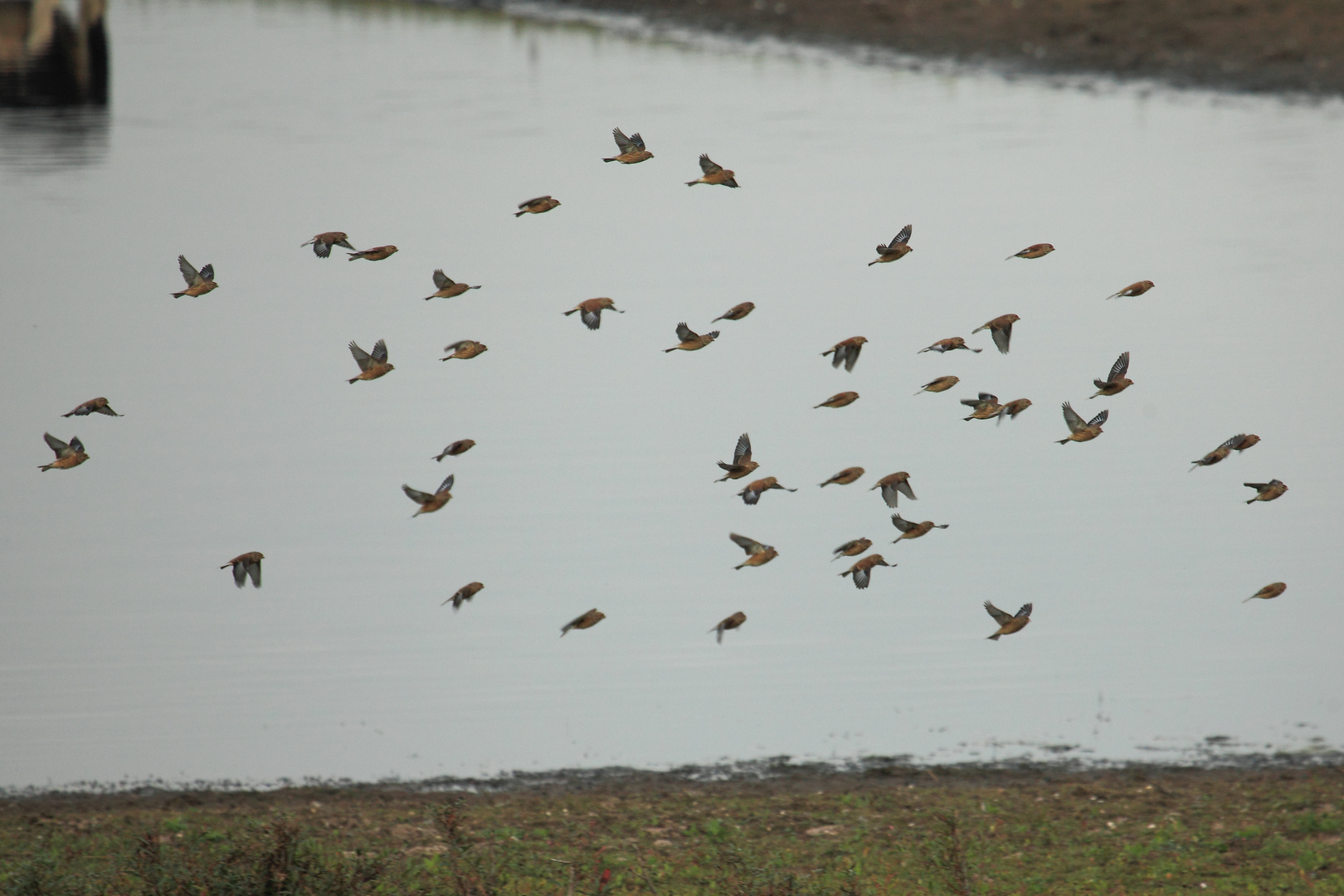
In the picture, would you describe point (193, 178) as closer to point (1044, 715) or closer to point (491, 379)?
point (491, 379)

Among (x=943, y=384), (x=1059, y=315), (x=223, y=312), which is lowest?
(x=223, y=312)

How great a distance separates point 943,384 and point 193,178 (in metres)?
18.9

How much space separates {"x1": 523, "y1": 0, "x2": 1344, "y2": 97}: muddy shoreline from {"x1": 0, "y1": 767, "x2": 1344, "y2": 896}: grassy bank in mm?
20199

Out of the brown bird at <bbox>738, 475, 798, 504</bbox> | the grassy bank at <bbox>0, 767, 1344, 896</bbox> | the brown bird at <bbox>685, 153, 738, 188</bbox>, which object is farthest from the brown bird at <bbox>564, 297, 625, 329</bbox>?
the grassy bank at <bbox>0, 767, 1344, 896</bbox>

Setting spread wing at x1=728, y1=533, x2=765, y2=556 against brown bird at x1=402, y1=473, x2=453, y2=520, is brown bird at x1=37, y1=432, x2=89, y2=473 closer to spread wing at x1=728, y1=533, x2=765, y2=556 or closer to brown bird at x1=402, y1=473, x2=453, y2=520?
brown bird at x1=402, y1=473, x2=453, y2=520

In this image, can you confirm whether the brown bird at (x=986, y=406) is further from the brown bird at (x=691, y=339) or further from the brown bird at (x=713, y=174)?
the brown bird at (x=713, y=174)

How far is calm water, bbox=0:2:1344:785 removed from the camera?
1148 cm

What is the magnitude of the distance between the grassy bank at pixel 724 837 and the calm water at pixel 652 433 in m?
0.54

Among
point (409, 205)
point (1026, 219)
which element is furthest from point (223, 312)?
point (1026, 219)

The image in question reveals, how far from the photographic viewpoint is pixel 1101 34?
2994cm

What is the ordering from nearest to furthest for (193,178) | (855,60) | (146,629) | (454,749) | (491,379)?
(454,749) < (146,629) < (491,379) < (193,178) < (855,60)

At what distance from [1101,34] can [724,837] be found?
23365mm

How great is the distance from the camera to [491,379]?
18297 millimetres

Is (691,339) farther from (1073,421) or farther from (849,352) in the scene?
(1073,421)
